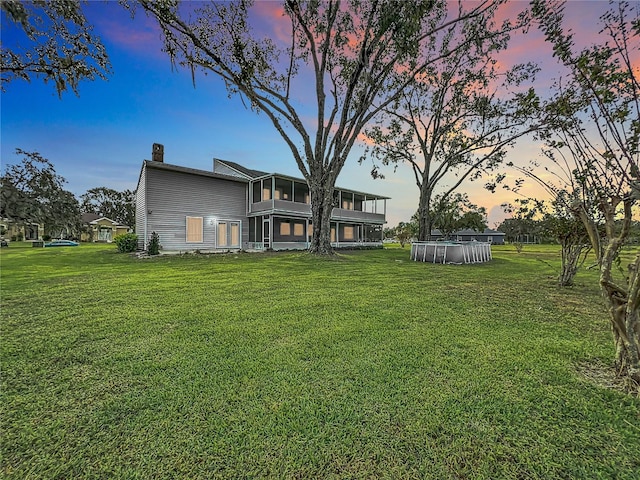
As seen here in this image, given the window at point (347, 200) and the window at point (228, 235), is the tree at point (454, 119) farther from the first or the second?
the window at point (228, 235)

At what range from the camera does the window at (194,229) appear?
1683 cm

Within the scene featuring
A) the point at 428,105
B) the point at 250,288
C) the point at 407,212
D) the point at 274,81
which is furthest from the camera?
the point at 407,212

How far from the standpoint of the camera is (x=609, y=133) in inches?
96.3

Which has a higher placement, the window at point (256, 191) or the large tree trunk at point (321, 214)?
the window at point (256, 191)

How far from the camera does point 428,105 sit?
19125 mm

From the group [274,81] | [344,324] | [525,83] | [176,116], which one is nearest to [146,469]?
[344,324]

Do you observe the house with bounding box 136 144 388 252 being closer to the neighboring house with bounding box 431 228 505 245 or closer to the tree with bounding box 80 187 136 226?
the tree with bounding box 80 187 136 226

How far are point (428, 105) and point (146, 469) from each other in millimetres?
22461

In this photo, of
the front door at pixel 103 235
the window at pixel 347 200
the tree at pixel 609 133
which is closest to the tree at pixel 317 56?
the tree at pixel 609 133

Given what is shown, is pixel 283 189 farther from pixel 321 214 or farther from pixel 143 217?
pixel 143 217

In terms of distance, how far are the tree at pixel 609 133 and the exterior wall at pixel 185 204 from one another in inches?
674

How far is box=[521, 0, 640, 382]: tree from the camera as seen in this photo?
7.38 feet

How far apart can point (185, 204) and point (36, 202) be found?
509 inches

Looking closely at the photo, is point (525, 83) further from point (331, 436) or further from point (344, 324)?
point (331, 436)
